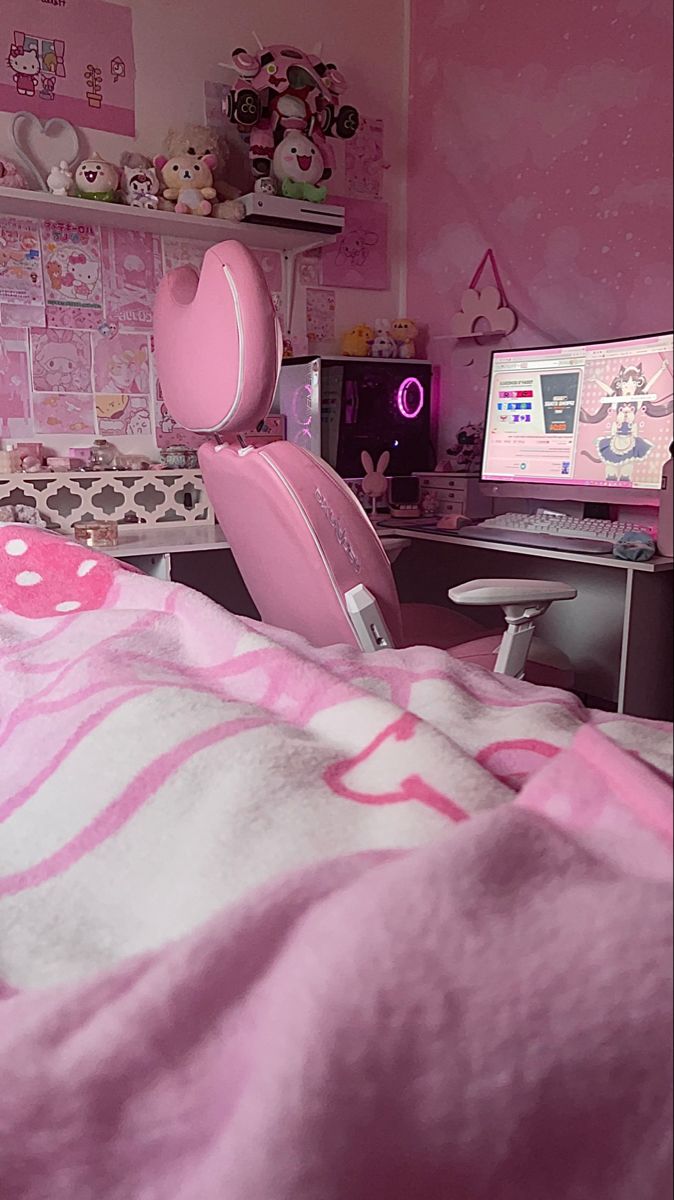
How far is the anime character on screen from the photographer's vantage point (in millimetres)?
264

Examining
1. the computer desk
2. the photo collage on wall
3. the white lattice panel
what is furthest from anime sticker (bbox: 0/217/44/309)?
the computer desk

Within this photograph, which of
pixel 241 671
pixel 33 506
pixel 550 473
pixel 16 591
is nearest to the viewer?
pixel 550 473

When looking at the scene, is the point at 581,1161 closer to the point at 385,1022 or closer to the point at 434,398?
the point at 385,1022

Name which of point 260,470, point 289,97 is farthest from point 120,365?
point 289,97

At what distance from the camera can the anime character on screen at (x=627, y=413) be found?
264 mm

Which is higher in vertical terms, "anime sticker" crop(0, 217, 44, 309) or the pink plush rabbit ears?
"anime sticker" crop(0, 217, 44, 309)

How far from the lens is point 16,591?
2.57 ft

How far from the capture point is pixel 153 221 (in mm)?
1304

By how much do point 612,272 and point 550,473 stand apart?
4.3 inches

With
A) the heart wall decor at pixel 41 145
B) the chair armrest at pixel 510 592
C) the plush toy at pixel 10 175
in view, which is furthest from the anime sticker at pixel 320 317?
the plush toy at pixel 10 175

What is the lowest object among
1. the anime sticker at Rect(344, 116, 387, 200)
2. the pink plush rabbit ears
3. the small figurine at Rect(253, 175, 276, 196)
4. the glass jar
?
the pink plush rabbit ears

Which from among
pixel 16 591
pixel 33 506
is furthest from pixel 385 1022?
pixel 33 506

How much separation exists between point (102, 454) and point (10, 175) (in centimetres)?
52

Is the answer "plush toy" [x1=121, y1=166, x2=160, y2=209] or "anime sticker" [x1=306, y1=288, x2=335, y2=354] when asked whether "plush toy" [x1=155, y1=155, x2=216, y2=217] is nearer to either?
"plush toy" [x1=121, y1=166, x2=160, y2=209]
